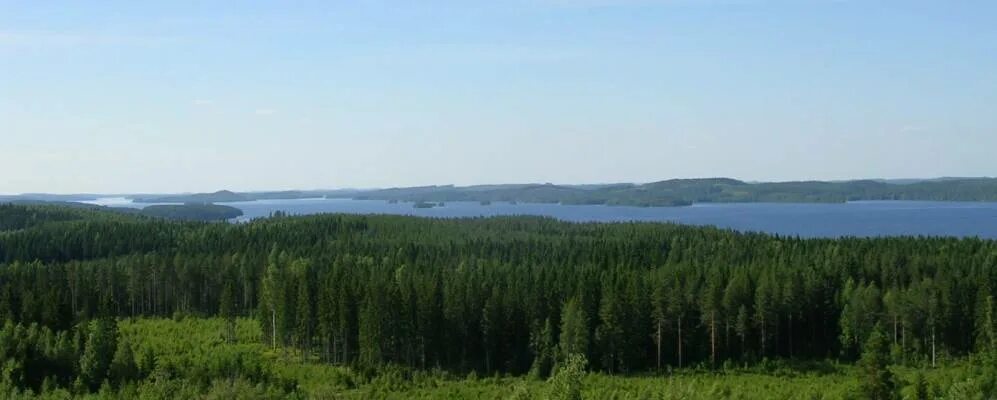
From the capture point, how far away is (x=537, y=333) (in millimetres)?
67438

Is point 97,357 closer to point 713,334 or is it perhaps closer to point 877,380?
point 713,334

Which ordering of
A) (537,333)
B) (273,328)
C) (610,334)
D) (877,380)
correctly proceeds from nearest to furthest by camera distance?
(877,380) < (610,334) < (537,333) < (273,328)

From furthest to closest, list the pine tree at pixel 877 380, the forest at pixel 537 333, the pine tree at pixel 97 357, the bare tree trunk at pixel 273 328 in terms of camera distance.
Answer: the bare tree trunk at pixel 273 328, the forest at pixel 537 333, the pine tree at pixel 97 357, the pine tree at pixel 877 380

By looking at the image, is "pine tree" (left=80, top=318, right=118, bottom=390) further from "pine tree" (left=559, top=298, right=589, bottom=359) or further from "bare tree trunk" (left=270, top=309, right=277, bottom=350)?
"pine tree" (left=559, top=298, right=589, bottom=359)

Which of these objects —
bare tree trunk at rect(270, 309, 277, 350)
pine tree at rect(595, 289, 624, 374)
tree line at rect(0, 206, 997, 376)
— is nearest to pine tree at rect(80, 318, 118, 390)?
tree line at rect(0, 206, 997, 376)

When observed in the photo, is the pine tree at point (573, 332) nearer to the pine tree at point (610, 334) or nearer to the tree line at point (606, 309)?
the tree line at point (606, 309)

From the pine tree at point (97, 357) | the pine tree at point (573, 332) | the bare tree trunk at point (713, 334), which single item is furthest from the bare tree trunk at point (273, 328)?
the bare tree trunk at point (713, 334)

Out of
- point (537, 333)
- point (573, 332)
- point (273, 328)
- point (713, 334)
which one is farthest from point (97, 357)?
point (713, 334)

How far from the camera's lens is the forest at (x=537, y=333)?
5456 cm

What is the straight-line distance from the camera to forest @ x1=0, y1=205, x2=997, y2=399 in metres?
54.6

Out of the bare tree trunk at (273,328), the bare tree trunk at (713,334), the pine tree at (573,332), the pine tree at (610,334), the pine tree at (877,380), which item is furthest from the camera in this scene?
the bare tree trunk at (273,328)

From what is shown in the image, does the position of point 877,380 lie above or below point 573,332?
above

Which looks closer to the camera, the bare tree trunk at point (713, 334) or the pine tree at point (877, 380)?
the pine tree at point (877, 380)

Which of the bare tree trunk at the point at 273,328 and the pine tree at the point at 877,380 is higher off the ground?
the pine tree at the point at 877,380
